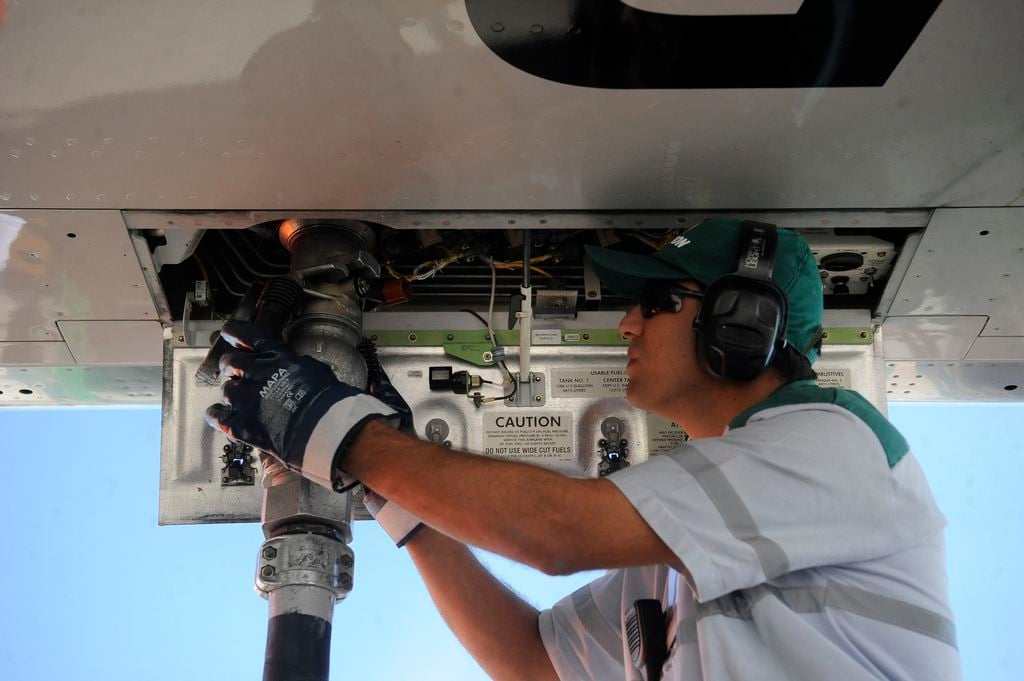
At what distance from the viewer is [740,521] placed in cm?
193

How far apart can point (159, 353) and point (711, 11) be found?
195 cm

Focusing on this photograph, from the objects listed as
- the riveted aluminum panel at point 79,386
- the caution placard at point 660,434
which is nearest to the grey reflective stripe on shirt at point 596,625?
the caution placard at point 660,434

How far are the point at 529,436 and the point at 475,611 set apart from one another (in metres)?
0.53

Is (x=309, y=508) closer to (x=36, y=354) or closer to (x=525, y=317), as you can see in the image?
(x=525, y=317)

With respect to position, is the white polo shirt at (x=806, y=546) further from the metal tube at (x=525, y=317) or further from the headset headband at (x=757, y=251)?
the metal tube at (x=525, y=317)

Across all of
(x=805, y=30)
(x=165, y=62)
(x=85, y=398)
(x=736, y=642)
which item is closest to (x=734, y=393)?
(x=736, y=642)

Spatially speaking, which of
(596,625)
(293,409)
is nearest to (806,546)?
(596,625)

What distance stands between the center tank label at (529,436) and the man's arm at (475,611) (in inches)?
14.3

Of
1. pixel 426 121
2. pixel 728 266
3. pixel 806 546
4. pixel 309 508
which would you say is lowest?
pixel 806 546

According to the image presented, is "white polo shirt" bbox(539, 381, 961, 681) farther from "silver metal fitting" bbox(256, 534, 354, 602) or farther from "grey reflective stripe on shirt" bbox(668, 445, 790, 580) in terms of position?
"silver metal fitting" bbox(256, 534, 354, 602)

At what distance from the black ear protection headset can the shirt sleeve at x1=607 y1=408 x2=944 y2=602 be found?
212 mm

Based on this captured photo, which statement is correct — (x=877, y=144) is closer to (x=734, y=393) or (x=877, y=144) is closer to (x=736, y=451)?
(x=734, y=393)

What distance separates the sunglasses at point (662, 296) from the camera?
2518mm

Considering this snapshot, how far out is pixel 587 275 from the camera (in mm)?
3090
